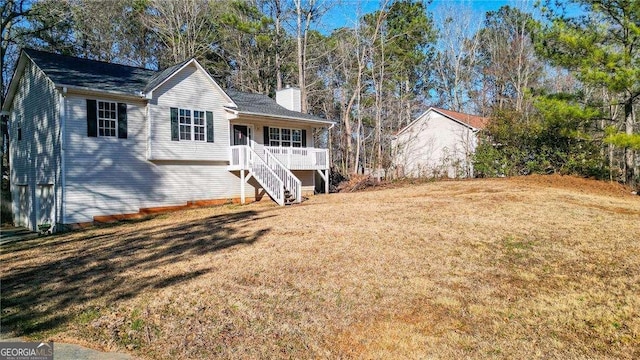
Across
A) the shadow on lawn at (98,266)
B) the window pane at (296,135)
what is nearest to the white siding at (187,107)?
the window pane at (296,135)

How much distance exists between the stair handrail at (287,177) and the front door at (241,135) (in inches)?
87.3

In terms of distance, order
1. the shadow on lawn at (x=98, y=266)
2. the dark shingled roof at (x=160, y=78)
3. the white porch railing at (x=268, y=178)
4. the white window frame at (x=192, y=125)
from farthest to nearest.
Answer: the white window frame at (x=192, y=125), the dark shingled roof at (x=160, y=78), the white porch railing at (x=268, y=178), the shadow on lawn at (x=98, y=266)

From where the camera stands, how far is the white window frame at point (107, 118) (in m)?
13.9

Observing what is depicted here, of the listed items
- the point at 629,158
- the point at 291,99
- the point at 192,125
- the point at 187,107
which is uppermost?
the point at 291,99

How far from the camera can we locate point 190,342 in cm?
447

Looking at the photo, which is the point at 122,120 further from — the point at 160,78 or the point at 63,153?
the point at 160,78

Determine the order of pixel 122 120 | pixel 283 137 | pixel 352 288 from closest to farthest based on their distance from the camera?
pixel 352 288 < pixel 122 120 < pixel 283 137

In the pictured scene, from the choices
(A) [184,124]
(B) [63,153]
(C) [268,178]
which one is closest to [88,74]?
(B) [63,153]

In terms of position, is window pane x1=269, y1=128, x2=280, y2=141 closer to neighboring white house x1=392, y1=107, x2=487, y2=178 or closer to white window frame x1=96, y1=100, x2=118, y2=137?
white window frame x1=96, y1=100, x2=118, y2=137

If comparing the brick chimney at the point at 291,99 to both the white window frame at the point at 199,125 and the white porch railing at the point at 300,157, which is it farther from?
the white window frame at the point at 199,125

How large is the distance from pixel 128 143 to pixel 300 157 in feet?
23.8

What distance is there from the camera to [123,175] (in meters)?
14.4

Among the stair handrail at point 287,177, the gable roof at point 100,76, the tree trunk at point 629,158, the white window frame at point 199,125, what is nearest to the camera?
the gable roof at point 100,76

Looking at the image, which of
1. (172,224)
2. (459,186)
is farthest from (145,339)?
(459,186)
